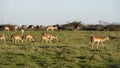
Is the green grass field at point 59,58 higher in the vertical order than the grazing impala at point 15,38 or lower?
lower

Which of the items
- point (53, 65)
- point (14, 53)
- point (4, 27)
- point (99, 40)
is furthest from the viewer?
point (4, 27)

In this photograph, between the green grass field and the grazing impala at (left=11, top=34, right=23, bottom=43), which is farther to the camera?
the grazing impala at (left=11, top=34, right=23, bottom=43)

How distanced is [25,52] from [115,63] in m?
5.69

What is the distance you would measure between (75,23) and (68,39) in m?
20.6

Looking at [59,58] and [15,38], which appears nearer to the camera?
[59,58]

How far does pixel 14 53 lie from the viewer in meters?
25.0

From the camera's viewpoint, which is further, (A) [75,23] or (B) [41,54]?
(A) [75,23]

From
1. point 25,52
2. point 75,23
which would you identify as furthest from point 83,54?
point 75,23

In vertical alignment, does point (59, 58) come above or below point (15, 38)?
below

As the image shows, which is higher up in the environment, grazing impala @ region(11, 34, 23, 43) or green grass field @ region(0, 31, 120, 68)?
grazing impala @ region(11, 34, 23, 43)

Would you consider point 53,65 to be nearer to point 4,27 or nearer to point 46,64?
point 46,64

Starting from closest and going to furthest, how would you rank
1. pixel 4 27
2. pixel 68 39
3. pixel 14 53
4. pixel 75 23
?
1. pixel 14 53
2. pixel 68 39
3. pixel 4 27
4. pixel 75 23

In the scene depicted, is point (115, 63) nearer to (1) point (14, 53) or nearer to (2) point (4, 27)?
(1) point (14, 53)

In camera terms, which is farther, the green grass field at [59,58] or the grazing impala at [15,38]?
the grazing impala at [15,38]
